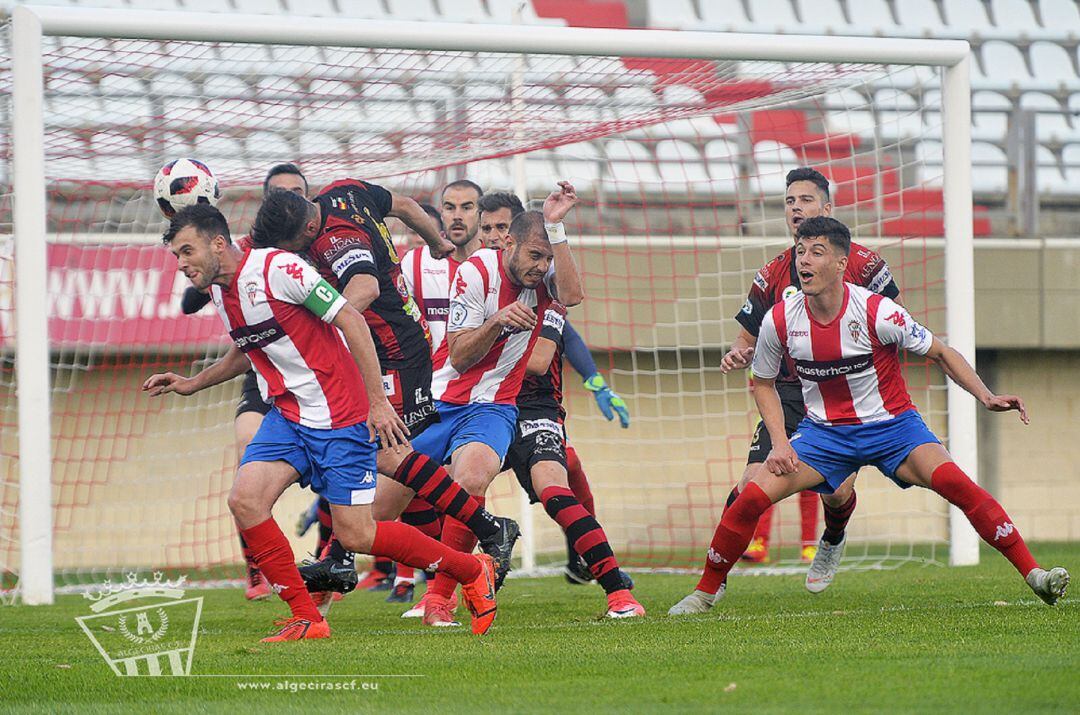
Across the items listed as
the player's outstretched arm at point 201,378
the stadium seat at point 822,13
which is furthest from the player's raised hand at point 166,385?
the stadium seat at point 822,13

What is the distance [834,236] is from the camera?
19.4 feet

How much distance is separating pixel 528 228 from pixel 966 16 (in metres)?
12.4

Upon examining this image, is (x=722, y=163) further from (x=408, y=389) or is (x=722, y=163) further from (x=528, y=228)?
(x=408, y=389)

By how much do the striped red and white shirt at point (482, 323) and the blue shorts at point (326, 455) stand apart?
1184 mm

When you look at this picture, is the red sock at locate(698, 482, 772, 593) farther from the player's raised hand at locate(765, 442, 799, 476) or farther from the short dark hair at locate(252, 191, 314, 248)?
the short dark hair at locate(252, 191, 314, 248)

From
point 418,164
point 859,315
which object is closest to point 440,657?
point 859,315

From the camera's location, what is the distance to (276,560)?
5250mm

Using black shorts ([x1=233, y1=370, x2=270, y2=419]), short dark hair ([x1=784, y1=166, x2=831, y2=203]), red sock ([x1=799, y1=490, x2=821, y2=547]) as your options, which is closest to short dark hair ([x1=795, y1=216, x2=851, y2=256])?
short dark hair ([x1=784, y1=166, x2=831, y2=203])

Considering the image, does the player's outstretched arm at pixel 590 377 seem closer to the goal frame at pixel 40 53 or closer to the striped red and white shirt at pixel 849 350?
the goal frame at pixel 40 53

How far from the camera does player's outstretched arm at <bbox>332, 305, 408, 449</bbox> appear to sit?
16.7 feet

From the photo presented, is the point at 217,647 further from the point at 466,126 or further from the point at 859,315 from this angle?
the point at 466,126

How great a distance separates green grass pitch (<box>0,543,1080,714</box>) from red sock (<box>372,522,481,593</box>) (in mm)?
267

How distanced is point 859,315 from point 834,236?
36cm

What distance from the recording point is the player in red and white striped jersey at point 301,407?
513cm
